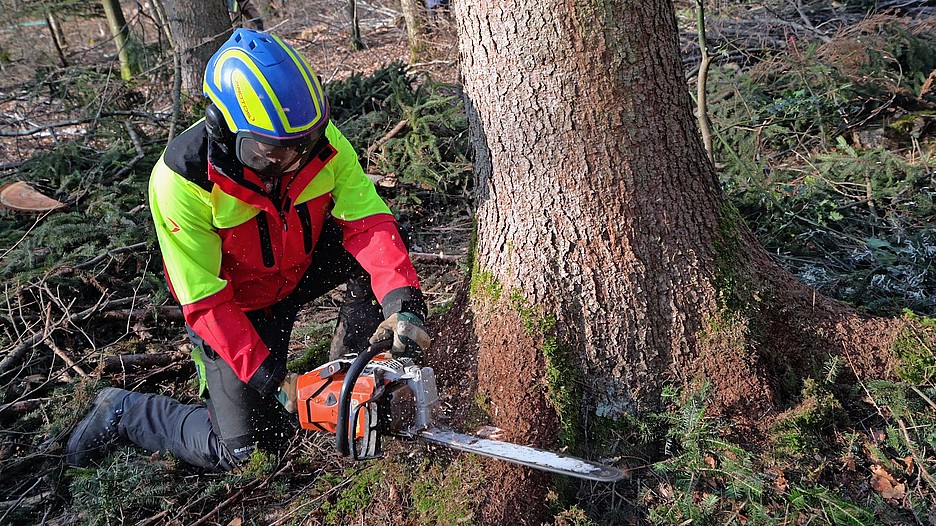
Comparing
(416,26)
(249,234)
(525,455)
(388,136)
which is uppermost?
(416,26)

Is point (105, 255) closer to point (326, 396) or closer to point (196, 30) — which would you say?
point (326, 396)

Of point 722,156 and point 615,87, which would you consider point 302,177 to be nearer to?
point 615,87

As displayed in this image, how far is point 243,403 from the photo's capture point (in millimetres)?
2984

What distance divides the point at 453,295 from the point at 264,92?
1902mm

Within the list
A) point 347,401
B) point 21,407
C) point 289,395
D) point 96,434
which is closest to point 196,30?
point 21,407

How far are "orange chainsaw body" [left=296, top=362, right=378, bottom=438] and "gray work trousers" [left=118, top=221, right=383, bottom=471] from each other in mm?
385

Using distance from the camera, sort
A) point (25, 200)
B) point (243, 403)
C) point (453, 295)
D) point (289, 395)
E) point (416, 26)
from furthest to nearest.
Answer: point (416, 26), point (25, 200), point (453, 295), point (243, 403), point (289, 395)

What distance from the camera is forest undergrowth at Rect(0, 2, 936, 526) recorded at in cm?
247

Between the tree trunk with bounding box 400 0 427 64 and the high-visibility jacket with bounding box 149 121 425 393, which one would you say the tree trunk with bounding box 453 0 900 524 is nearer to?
the high-visibility jacket with bounding box 149 121 425 393

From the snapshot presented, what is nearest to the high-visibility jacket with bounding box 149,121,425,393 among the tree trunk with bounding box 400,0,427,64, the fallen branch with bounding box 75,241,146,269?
the fallen branch with bounding box 75,241,146,269

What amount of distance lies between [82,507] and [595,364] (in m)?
2.19

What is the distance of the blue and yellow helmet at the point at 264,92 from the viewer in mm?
2312

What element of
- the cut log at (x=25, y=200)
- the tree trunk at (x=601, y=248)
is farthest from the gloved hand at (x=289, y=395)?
the cut log at (x=25, y=200)

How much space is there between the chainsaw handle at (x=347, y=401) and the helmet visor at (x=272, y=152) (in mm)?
A: 749
